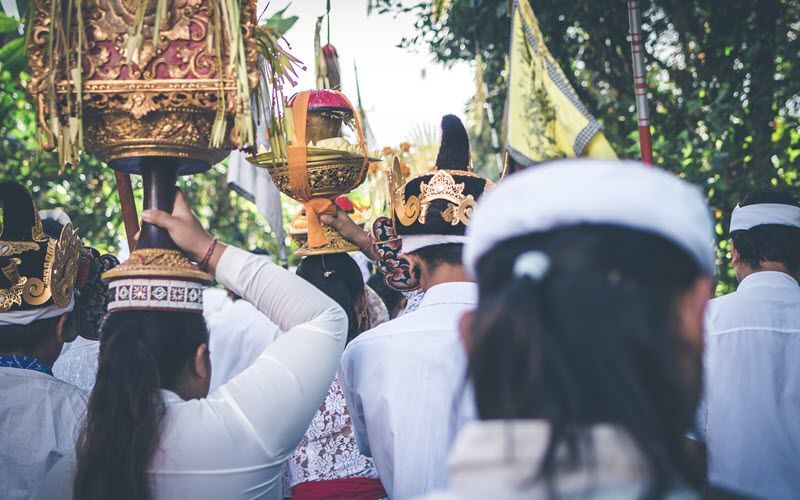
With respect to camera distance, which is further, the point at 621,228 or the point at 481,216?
the point at 481,216

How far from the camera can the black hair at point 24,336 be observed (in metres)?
2.80

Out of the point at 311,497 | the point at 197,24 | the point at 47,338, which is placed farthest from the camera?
the point at 311,497

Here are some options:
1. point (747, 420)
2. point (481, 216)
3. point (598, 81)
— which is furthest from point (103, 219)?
point (481, 216)

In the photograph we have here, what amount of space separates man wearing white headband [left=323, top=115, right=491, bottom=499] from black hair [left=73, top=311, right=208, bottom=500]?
100cm

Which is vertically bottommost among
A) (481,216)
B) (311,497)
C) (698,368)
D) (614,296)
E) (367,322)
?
(311,497)

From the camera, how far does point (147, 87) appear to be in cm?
213

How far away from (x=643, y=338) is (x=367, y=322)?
3.24m

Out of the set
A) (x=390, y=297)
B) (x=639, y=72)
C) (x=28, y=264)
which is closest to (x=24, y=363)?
(x=28, y=264)


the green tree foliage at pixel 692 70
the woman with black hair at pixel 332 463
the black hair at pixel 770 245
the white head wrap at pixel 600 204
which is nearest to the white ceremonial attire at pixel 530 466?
the white head wrap at pixel 600 204

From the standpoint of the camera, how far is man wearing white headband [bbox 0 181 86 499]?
9.02ft

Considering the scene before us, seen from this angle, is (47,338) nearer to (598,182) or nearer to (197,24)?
(197,24)

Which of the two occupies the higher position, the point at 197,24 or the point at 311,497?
the point at 197,24

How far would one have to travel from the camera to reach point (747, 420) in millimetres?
3598

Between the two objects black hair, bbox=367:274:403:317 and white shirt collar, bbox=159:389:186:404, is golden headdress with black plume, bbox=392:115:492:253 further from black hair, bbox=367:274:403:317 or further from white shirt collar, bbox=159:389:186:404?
black hair, bbox=367:274:403:317
